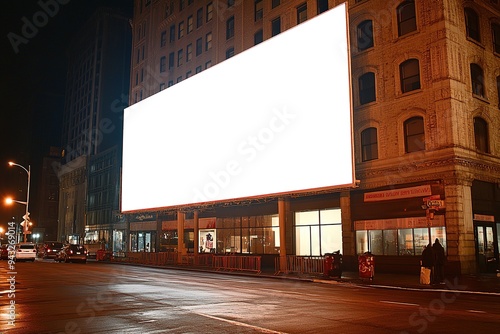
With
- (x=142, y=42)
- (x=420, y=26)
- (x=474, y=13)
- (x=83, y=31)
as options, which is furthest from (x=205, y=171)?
(x=83, y=31)

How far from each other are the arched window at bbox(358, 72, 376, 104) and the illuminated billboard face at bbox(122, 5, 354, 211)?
3.80m

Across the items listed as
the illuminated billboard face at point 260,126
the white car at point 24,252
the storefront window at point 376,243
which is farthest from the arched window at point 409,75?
the white car at point 24,252

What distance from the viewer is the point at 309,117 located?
28.7 metres

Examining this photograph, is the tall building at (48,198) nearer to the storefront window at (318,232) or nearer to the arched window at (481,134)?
the storefront window at (318,232)

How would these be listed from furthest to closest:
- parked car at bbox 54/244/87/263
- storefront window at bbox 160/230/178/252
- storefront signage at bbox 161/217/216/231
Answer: storefront window at bbox 160/230/178/252
storefront signage at bbox 161/217/216/231
parked car at bbox 54/244/87/263

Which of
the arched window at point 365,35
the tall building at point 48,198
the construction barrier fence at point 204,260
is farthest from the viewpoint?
the tall building at point 48,198

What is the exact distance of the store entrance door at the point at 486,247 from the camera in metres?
26.2

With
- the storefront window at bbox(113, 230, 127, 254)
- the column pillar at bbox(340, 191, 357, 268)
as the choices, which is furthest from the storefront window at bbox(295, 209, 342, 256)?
the storefront window at bbox(113, 230, 127, 254)

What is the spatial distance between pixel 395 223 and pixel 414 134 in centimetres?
541

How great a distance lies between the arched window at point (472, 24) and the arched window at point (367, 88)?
620 cm

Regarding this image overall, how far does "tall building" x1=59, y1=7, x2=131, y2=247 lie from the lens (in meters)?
78.2

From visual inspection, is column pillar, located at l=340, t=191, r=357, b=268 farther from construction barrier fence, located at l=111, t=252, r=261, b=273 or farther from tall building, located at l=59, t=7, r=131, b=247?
tall building, located at l=59, t=7, r=131, b=247

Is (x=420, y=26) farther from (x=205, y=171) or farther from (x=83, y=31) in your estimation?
(x=83, y=31)

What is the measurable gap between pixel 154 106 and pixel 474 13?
28741mm
